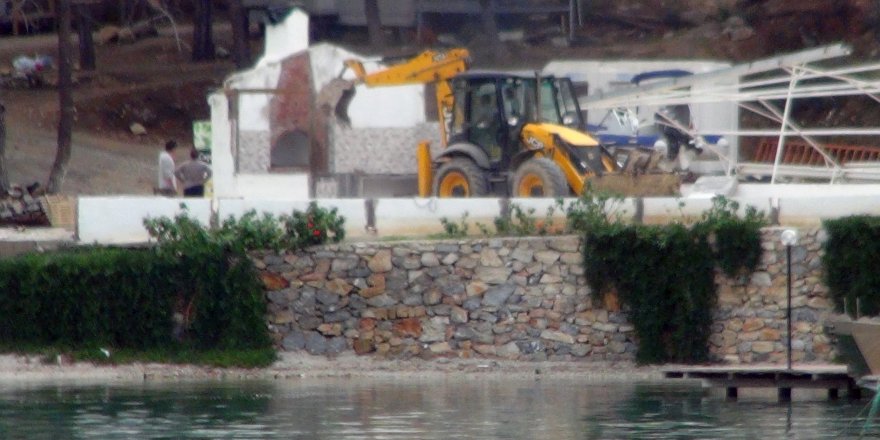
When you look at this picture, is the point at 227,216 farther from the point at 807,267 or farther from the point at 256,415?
the point at 807,267

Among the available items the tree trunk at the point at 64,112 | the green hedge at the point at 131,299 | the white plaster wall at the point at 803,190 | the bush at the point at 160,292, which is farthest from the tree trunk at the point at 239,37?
the green hedge at the point at 131,299

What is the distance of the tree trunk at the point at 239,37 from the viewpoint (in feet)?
151

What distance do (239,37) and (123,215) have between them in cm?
2151

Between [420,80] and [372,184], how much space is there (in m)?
2.27

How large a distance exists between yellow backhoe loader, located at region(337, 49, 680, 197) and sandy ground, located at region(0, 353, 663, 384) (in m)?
3.19

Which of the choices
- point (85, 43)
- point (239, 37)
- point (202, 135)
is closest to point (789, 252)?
point (202, 135)

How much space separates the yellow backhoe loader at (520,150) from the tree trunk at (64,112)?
37.5 feet

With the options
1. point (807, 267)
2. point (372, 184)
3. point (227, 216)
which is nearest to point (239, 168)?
point (372, 184)

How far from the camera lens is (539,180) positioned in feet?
88.4

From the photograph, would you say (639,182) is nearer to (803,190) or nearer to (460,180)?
(803,190)

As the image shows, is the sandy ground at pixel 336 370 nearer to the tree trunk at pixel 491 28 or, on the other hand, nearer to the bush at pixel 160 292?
the bush at pixel 160 292

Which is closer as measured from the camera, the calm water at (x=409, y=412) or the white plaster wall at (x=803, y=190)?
the calm water at (x=409, y=412)

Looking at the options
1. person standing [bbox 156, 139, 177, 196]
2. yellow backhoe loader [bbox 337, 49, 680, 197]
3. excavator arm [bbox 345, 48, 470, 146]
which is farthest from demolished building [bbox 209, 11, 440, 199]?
yellow backhoe loader [bbox 337, 49, 680, 197]

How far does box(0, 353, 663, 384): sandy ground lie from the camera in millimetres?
24531
